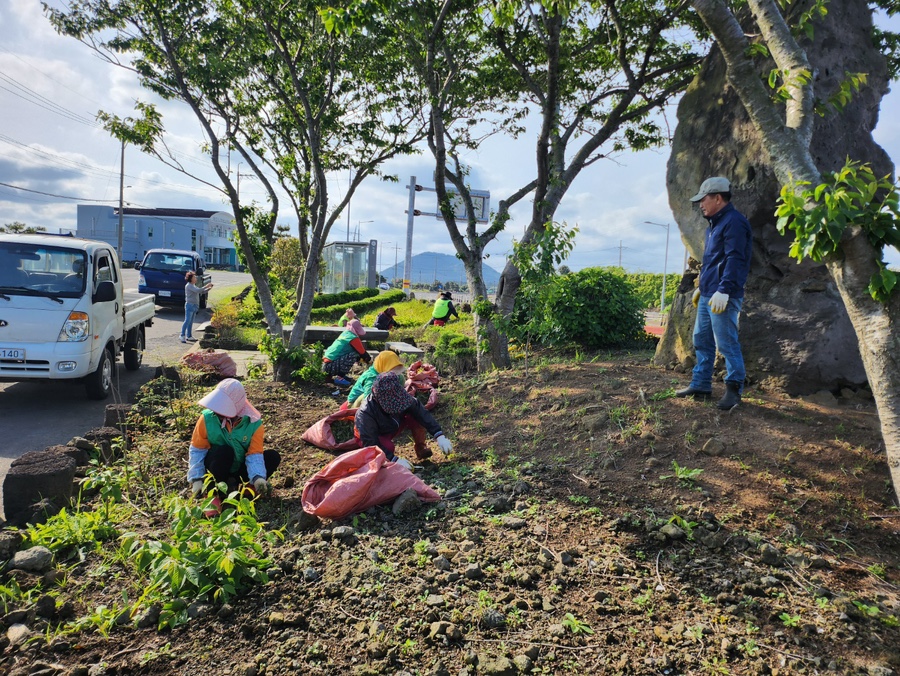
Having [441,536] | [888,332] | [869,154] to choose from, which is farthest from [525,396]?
[869,154]

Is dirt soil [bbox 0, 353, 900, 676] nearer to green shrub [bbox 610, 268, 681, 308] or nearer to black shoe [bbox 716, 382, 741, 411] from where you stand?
black shoe [bbox 716, 382, 741, 411]

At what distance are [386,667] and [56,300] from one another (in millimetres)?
6274

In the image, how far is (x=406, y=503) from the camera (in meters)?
3.65

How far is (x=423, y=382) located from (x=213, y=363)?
296 centimetres

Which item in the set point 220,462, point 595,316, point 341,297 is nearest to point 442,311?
point 595,316

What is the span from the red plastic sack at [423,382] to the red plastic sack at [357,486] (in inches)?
90.4

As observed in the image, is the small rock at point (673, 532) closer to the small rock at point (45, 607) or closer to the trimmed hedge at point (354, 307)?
the small rock at point (45, 607)

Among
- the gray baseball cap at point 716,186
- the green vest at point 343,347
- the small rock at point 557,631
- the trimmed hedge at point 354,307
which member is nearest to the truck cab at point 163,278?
the trimmed hedge at point 354,307

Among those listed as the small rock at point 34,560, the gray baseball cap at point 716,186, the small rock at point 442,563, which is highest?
the gray baseball cap at point 716,186

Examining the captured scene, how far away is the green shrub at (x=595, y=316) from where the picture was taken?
27.3 ft

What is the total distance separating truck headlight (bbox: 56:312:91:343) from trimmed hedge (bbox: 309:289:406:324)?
7.37 meters

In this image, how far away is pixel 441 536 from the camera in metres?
3.29

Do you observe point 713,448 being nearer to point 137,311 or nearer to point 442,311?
point 137,311

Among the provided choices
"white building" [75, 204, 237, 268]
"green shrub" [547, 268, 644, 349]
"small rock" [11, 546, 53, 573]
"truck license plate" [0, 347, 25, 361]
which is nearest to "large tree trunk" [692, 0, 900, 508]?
"small rock" [11, 546, 53, 573]
